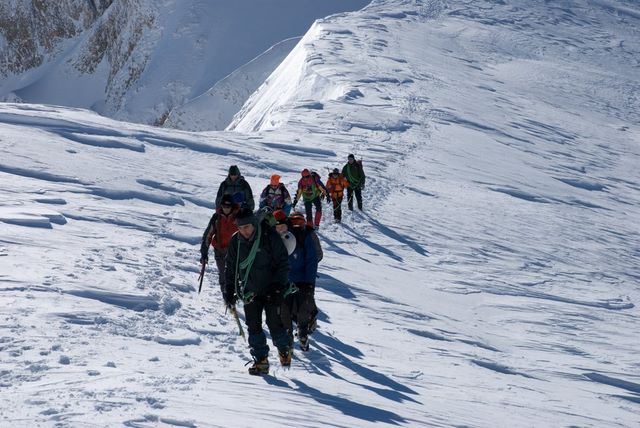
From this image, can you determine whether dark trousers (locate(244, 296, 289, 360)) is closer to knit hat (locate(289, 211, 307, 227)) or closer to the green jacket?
the green jacket

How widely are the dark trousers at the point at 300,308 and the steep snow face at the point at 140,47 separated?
46.7 meters

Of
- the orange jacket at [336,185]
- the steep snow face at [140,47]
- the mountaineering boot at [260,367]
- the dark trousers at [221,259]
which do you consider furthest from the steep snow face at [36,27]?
the mountaineering boot at [260,367]

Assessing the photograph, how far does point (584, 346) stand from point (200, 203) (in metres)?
7.97

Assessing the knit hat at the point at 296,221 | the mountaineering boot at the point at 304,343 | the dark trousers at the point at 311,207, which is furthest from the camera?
the dark trousers at the point at 311,207

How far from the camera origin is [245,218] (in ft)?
20.6

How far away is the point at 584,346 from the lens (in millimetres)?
10641

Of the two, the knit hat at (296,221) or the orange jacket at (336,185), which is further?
the orange jacket at (336,185)

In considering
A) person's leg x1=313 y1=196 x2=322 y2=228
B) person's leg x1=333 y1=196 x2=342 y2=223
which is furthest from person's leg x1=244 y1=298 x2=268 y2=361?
person's leg x1=333 y1=196 x2=342 y2=223

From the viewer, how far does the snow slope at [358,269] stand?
6211 mm

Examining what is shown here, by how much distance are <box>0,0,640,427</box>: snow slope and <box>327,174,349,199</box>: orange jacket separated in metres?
0.79

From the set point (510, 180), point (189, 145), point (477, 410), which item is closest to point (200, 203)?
point (189, 145)

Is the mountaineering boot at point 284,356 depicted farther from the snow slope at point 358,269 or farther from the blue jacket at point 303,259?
the blue jacket at point 303,259

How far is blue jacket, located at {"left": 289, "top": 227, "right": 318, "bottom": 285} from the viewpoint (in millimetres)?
7637

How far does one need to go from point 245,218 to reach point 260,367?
4.13 feet
